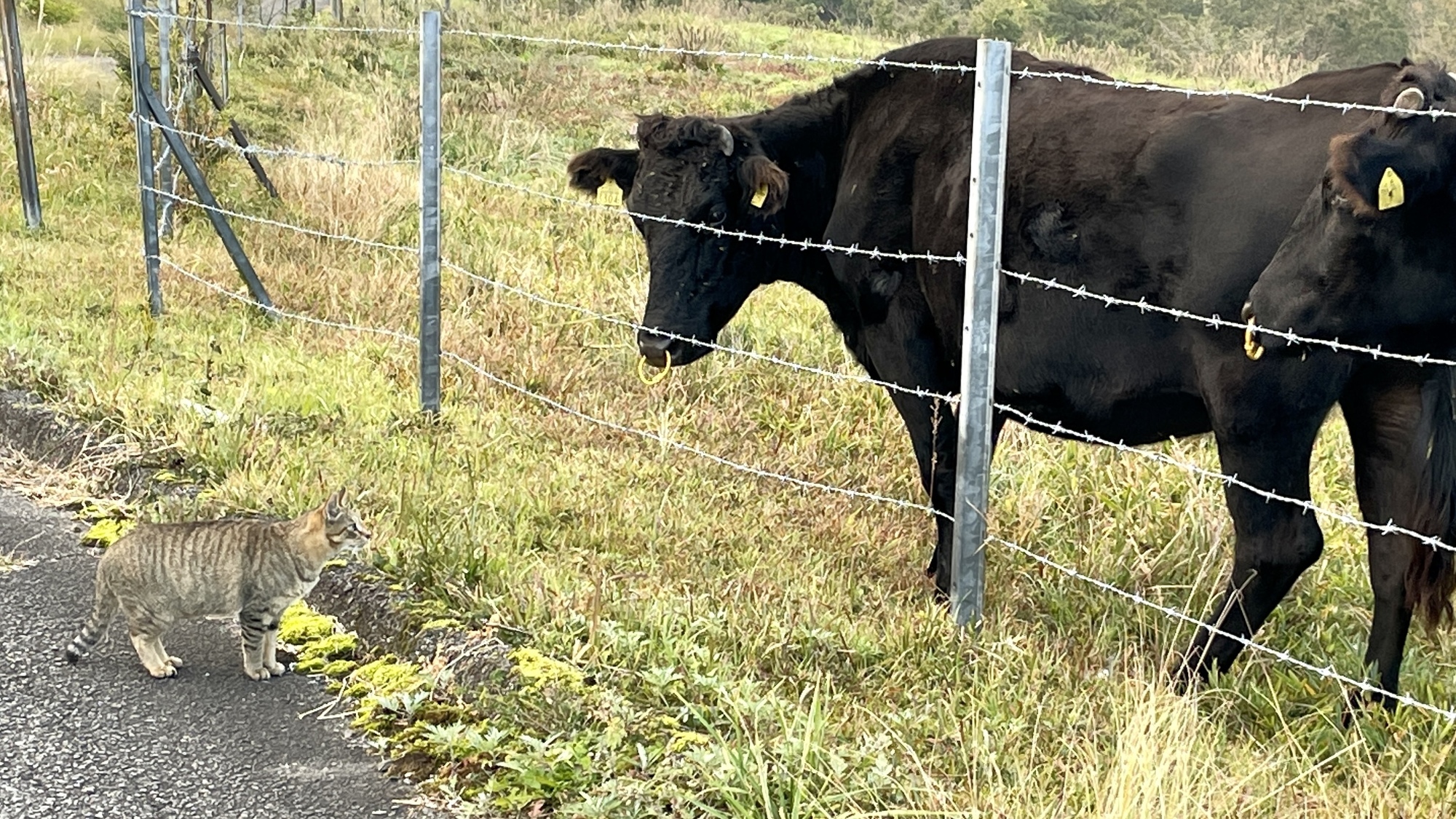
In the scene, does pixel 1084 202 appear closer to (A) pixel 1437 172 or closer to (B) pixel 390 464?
(A) pixel 1437 172

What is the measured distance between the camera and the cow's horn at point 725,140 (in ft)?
17.4

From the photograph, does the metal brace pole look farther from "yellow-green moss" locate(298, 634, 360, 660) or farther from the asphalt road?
"yellow-green moss" locate(298, 634, 360, 660)

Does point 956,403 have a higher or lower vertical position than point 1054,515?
higher

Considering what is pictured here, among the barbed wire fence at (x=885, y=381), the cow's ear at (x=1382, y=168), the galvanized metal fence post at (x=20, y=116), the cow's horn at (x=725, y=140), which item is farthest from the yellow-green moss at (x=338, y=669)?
the galvanized metal fence post at (x=20, y=116)

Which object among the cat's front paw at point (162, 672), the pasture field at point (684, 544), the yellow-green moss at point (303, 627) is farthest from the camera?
the yellow-green moss at point (303, 627)

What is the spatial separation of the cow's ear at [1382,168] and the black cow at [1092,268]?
0.33 meters

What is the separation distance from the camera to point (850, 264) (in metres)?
5.24

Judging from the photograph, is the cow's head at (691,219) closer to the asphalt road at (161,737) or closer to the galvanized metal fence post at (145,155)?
the asphalt road at (161,737)

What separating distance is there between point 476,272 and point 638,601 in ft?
15.8

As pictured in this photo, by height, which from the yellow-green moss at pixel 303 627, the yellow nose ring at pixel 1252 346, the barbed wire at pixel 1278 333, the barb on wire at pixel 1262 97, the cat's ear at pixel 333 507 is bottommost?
the yellow-green moss at pixel 303 627

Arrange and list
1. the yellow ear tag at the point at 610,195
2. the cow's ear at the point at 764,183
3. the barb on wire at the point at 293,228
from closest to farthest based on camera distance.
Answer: the cow's ear at the point at 764,183 < the barb on wire at the point at 293,228 < the yellow ear tag at the point at 610,195

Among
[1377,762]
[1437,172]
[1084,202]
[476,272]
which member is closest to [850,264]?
[1084,202]

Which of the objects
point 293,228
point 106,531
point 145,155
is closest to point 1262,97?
point 106,531

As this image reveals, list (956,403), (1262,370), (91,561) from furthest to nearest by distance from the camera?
(956,403), (91,561), (1262,370)
